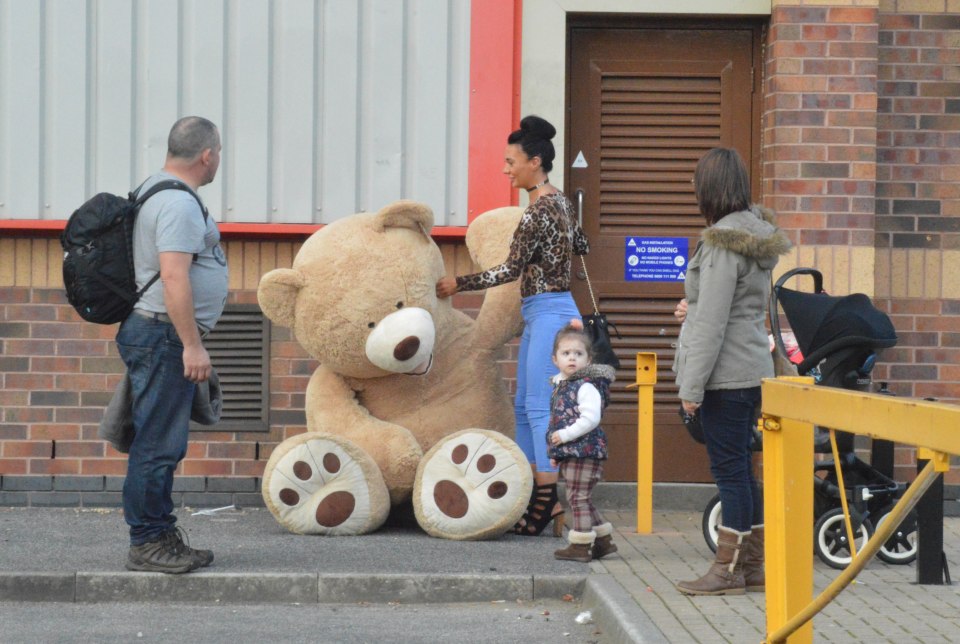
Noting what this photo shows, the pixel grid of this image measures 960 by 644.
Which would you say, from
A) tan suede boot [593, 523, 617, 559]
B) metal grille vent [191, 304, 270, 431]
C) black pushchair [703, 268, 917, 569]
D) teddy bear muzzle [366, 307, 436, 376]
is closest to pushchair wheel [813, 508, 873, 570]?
black pushchair [703, 268, 917, 569]

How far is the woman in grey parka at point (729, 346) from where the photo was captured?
234 inches

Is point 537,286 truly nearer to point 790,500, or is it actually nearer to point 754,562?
point 754,562

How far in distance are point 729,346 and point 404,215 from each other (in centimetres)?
205

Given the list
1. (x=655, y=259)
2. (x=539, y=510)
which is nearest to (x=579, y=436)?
(x=539, y=510)

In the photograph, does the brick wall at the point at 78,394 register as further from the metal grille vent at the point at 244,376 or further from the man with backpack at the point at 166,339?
the man with backpack at the point at 166,339

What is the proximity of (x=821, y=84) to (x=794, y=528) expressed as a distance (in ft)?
15.9

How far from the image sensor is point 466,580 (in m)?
6.34

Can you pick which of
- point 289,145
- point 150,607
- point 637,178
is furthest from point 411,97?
point 150,607

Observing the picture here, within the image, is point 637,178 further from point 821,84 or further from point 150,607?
point 150,607

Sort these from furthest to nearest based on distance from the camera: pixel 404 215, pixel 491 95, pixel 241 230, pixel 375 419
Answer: pixel 491 95 → pixel 241 230 → pixel 375 419 → pixel 404 215

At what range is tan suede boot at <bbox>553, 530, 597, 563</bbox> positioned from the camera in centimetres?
677

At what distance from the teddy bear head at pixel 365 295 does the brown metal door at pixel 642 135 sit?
178cm

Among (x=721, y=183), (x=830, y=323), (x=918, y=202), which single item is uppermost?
(x=918, y=202)

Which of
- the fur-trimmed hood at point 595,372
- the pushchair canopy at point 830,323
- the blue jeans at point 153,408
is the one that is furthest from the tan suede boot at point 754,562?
the blue jeans at point 153,408
